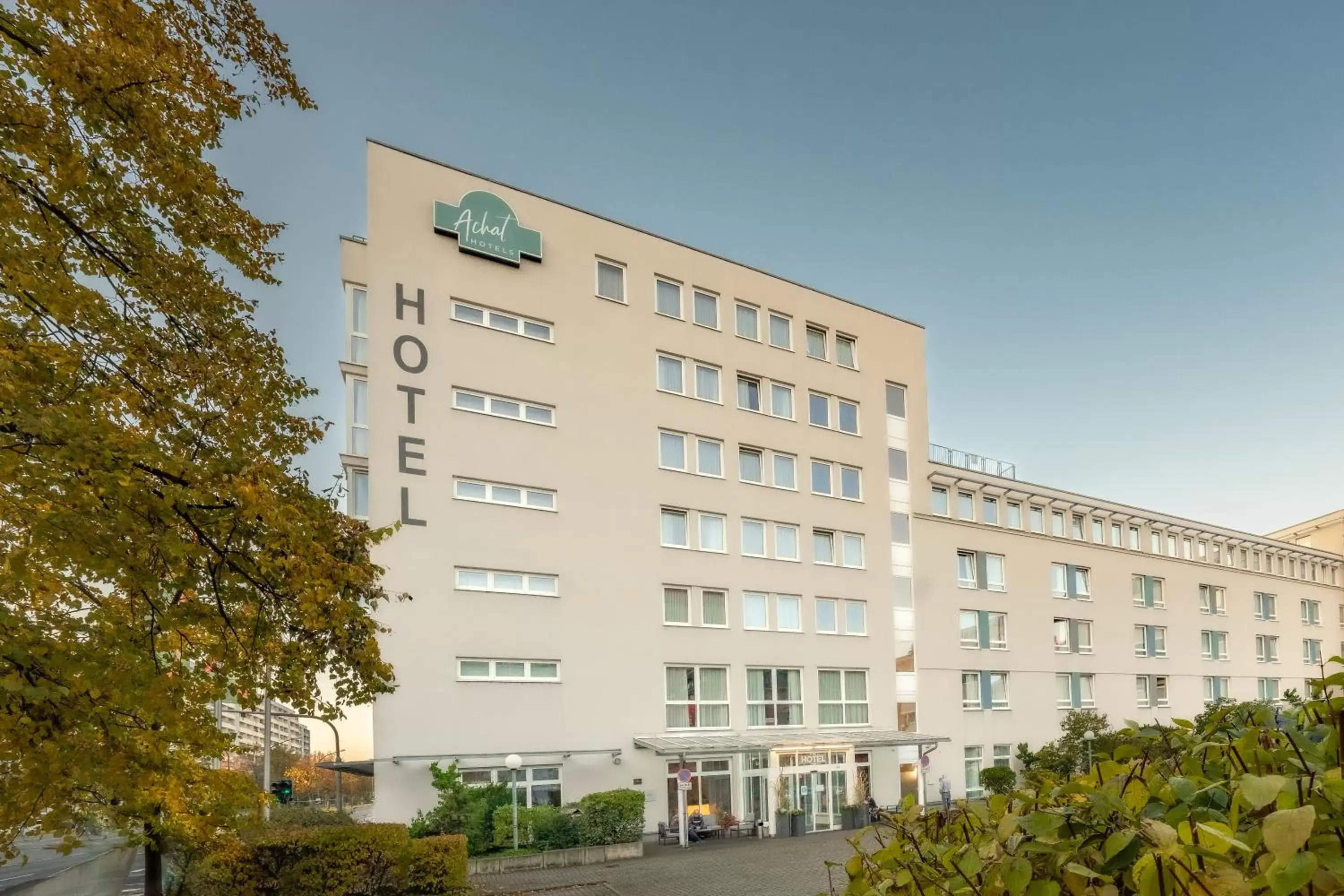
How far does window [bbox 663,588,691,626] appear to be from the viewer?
103 feet

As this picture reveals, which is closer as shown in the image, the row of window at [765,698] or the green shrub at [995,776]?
the row of window at [765,698]

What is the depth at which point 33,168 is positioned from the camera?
7773mm

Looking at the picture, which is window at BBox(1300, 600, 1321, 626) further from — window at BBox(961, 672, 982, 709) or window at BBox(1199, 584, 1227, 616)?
window at BBox(961, 672, 982, 709)

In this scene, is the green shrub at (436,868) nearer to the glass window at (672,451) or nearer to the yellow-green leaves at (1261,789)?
the glass window at (672,451)

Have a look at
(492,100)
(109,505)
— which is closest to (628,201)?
(492,100)

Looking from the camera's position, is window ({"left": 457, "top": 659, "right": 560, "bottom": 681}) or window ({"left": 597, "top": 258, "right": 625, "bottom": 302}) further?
window ({"left": 597, "top": 258, "right": 625, "bottom": 302})

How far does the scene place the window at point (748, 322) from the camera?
36.0m

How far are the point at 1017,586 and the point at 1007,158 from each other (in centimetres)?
2640

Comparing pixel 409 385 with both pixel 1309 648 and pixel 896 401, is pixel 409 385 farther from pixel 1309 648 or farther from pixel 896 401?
pixel 1309 648

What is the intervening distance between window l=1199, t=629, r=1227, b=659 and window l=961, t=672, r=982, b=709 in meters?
19.4

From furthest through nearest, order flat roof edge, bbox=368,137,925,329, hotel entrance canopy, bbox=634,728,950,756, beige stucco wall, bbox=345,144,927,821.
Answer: flat roof edge, bbox=368,137,925,329, hotel entrance canopy, bbox=634,728,950,756, beige stucco wall, bbox=345,144,927,821

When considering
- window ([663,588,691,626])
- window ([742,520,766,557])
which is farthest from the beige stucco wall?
window ([663,588,691,626])

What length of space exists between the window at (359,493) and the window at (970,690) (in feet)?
82.3

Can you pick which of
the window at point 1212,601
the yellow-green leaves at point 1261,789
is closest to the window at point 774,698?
the window at point 1212,601
